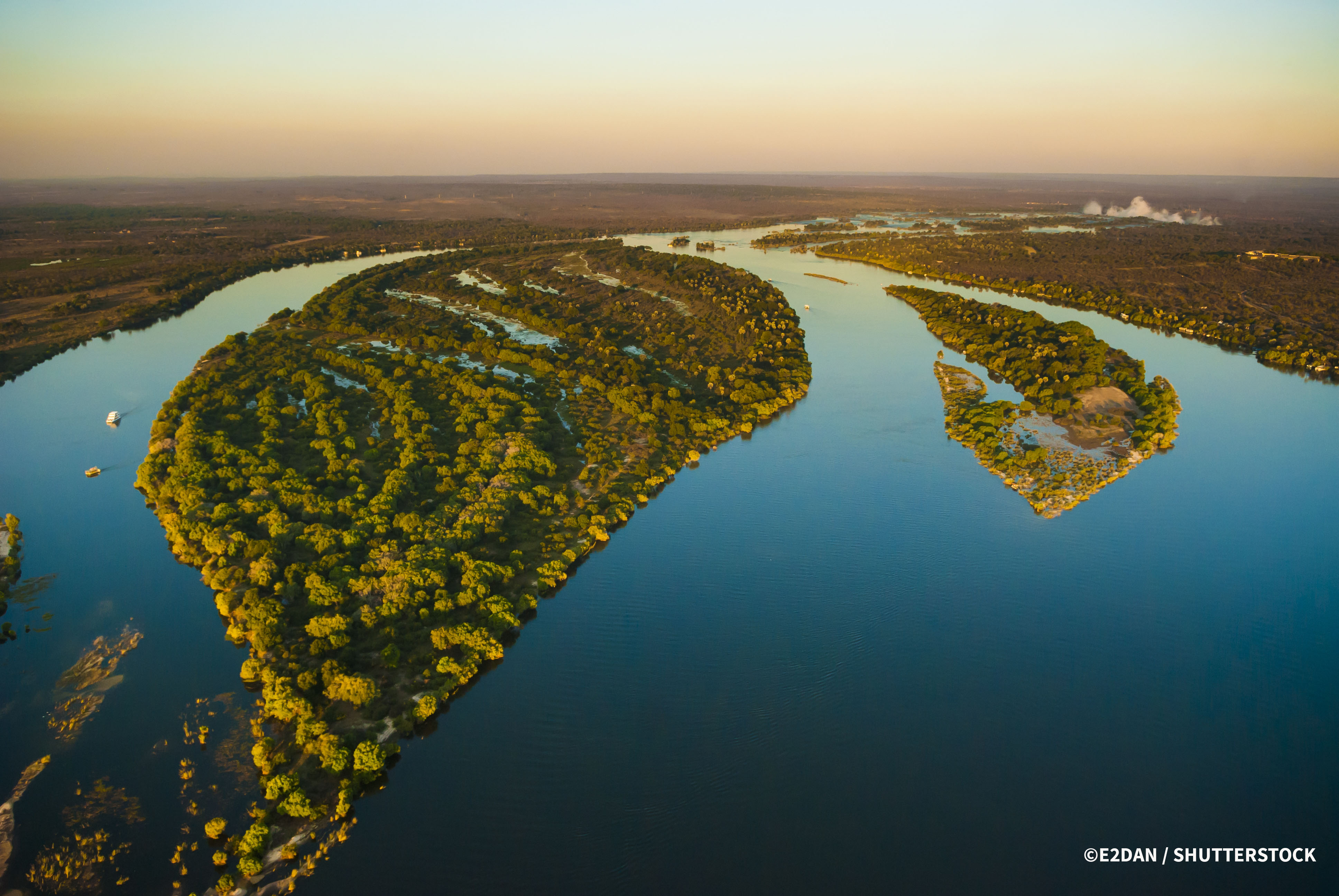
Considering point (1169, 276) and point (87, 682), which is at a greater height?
point (1169, 276)

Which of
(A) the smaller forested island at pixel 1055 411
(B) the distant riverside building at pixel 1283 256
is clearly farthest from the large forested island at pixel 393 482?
(B) the distant riverside building at pixel 1283 256

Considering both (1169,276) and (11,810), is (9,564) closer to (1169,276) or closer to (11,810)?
(11,810)

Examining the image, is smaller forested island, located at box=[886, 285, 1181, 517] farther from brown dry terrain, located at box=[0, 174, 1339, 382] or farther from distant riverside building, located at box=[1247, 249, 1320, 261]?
brown dry terrain, located at box=[0, 174, 1339, 382]

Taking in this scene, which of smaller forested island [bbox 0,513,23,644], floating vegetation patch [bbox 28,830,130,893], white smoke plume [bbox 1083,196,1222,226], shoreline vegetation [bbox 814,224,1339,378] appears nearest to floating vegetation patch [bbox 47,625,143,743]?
smaller forested island [bbox 0,513,23,644]

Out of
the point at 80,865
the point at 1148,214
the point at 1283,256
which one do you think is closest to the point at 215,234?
the point at 80,865

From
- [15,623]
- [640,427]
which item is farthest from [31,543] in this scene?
[640,427]

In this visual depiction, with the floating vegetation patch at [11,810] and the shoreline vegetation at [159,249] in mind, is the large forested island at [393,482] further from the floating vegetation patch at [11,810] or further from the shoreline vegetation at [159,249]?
the shoreline vegetation at [159,249]

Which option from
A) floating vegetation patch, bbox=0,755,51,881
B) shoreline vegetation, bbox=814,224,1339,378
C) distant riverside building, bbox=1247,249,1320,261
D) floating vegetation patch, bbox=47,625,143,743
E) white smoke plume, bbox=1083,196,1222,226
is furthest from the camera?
white smoke plume, bbox=1083,196,1222,226
